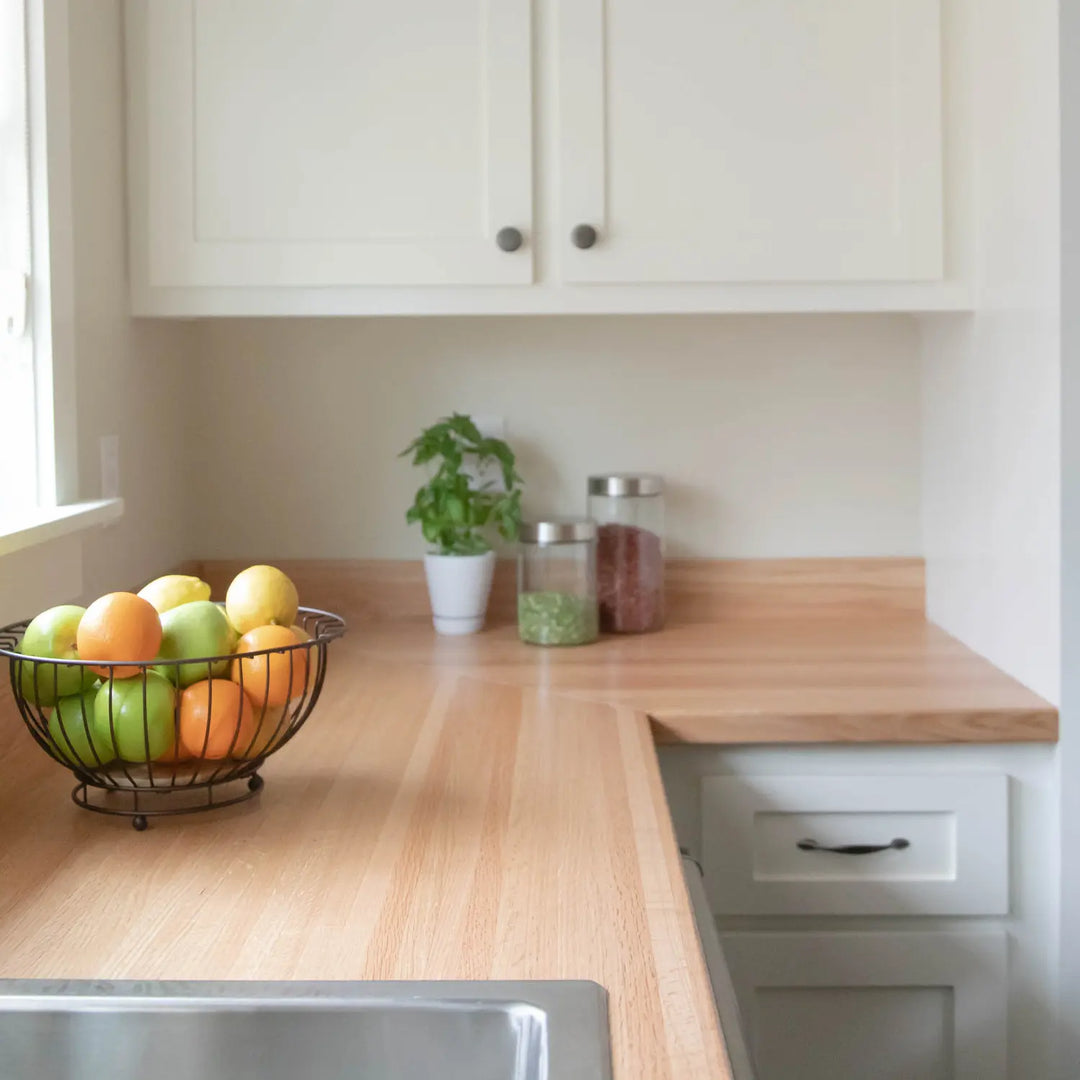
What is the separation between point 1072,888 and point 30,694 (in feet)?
3.93

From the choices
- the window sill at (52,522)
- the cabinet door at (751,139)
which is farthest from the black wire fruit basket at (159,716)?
the cabinet door at (751,139)

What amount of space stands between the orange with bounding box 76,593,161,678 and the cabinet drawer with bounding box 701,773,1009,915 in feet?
2.48

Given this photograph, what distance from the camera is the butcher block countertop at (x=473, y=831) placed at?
0.91 metres

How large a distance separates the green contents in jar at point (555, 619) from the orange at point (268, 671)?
0.85m

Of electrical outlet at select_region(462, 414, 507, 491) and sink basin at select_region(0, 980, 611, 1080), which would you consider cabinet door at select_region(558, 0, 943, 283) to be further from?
sink basin at select_region(0, 980, 611, 1080)

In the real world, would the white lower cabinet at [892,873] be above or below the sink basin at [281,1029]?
below

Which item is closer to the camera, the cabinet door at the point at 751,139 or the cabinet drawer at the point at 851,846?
the cabinet drawer at the point at 851,846

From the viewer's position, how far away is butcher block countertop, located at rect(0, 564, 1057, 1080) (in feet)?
3.00

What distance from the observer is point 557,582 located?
7.00ft

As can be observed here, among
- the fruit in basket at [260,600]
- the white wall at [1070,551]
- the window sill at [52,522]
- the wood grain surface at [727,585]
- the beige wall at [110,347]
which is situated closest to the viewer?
the fruit in basket at [260,600]

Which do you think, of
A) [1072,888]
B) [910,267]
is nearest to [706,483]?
[910,267]

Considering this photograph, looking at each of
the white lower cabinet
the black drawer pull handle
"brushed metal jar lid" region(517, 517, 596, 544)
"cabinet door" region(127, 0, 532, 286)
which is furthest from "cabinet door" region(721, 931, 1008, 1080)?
"cabinet door" region(127, 0, 532, 286)

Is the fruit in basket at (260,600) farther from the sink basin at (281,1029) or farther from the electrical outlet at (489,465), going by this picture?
the electrical outlet at (489,465)

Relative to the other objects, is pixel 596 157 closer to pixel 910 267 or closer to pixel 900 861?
pixel 910 267
